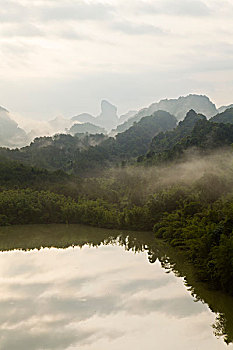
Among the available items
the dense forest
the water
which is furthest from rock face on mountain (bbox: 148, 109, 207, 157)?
the water

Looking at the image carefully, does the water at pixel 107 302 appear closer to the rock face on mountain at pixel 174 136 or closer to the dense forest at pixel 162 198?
the dense forest at pixel 162 198

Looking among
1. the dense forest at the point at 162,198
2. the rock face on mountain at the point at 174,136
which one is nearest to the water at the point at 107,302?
the dense forest at the point at 162,198

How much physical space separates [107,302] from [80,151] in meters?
127

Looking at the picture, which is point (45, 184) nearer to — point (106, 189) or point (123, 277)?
point (106, 189)

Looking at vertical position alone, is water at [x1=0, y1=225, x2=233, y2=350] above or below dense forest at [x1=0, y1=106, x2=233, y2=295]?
below

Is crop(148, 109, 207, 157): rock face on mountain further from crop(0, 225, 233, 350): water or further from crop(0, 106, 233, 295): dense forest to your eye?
crop(0, 225, 233, 350): water

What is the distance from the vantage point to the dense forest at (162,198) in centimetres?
3200

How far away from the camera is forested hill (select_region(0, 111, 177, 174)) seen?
135875 mm

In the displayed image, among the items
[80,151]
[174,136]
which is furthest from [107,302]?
[80,151]

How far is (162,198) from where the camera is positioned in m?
61.6

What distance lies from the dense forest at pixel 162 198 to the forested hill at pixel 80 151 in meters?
7.09

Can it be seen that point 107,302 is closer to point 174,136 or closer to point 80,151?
point 174,136

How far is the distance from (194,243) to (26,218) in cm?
3978

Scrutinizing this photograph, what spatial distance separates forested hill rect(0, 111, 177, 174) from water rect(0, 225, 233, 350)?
83042mm
